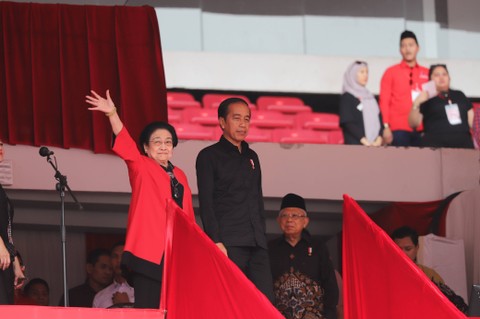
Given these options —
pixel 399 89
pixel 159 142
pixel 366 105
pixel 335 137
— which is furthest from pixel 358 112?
pixel 159 142

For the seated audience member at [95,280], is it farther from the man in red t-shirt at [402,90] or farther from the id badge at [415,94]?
the id badge at [415,94]

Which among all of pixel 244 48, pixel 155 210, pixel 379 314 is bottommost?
pixel 379 314

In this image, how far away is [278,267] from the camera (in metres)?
7.00

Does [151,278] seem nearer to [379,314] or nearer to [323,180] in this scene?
[379,314]

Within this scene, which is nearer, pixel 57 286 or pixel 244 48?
pixel 57 286

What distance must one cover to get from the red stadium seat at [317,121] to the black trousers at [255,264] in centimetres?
724

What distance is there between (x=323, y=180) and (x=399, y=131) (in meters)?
0.82

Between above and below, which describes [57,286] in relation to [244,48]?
below

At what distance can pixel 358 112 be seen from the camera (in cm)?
988

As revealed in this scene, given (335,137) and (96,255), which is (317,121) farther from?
(96,255)

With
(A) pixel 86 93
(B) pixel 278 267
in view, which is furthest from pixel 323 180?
(B) pixel 278 267

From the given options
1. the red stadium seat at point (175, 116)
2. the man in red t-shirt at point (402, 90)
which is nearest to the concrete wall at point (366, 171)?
the man in red t-shirt at point (402, 90)

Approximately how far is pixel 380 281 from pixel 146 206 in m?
1.14

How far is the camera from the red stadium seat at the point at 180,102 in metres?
12.9
